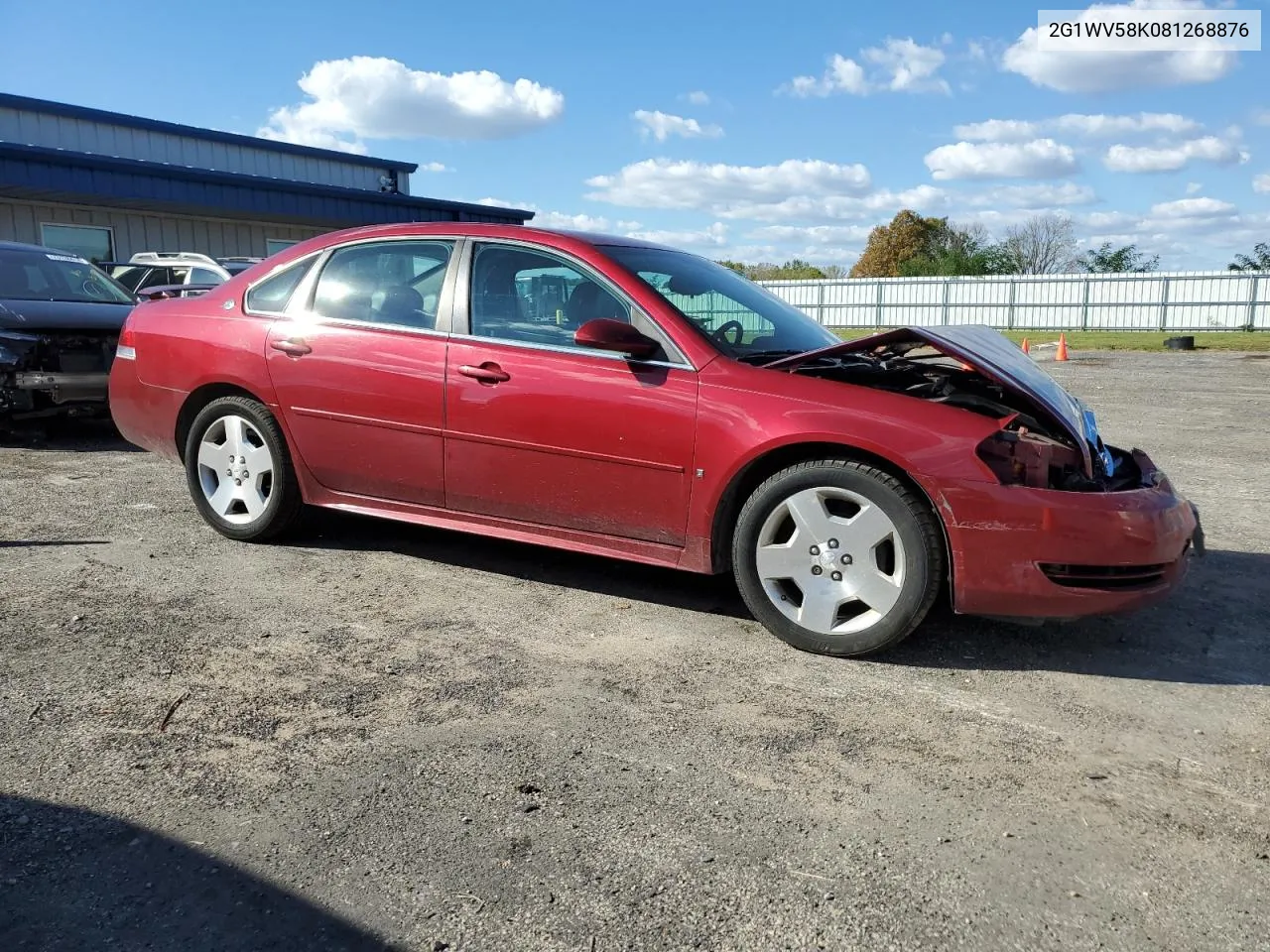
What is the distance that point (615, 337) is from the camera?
3.87 m

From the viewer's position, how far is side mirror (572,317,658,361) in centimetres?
386

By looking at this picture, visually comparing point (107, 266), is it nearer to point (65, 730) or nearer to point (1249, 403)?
point (65, 730)

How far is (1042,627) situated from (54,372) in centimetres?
712

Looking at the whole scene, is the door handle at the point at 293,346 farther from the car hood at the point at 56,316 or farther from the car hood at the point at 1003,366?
the car hood at the point at 56,316

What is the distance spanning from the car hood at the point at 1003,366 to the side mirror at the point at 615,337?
1.65ft

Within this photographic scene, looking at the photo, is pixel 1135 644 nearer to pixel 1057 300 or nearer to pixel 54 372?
pixel 54 372

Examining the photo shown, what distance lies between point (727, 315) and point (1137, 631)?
6.79ft

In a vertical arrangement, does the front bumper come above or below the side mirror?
below

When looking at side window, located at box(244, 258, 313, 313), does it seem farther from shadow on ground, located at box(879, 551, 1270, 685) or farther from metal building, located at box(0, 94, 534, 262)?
metal building, located at box(0, 94, 534, 262)

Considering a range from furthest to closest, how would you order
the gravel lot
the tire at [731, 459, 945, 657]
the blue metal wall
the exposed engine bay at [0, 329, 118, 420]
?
the blue metal wall
the exposed engine bay at [0, 329, 118, 420]
the tire at [731, 459, 945, 657]
the gravel lot

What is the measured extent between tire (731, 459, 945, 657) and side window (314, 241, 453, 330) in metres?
1.77

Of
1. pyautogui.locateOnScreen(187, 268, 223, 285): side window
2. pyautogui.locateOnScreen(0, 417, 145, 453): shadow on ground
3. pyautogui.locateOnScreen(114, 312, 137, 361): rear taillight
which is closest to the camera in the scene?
pyautogui.locateOnScreen(114, 312, 137, 361): rear taillight

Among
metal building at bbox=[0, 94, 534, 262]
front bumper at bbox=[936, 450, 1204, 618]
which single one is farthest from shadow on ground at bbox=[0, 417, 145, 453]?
metal building at bbox=[0, 94, 534, 262]

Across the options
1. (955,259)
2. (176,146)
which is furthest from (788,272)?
(176,146)
